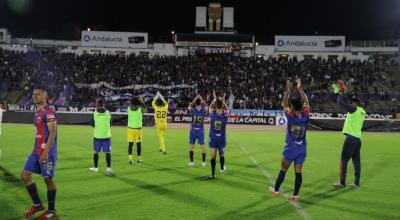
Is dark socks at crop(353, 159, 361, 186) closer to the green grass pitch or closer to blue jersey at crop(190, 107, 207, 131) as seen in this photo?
the green grass pitch

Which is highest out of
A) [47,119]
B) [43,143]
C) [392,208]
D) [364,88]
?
[364,88]

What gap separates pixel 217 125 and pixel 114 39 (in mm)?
53635

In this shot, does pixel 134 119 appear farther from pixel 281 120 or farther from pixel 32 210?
pixel 281 120

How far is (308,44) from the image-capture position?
59.8 meters

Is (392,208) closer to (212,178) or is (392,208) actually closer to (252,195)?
(252,195)

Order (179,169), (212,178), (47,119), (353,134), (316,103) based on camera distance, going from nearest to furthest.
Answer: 1. (47,119)
2. (353,134)
3. (212,178)
4. (179,169)
5. (316,103)

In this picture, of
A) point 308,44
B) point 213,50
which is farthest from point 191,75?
point 308,44

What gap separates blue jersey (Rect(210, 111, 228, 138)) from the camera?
1157 centimetres

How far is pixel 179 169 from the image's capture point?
42.5 ft

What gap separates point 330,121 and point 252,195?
95.0ft

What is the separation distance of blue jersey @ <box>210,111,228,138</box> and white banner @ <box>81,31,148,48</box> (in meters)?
52.2

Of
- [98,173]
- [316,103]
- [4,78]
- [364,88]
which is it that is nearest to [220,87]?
[316,103]

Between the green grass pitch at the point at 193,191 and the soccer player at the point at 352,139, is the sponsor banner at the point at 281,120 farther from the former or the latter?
the soccer player at the point at 352,139

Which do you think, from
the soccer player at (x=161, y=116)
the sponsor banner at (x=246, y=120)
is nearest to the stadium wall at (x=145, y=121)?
the sponsor banner at (x=246, y=120)
